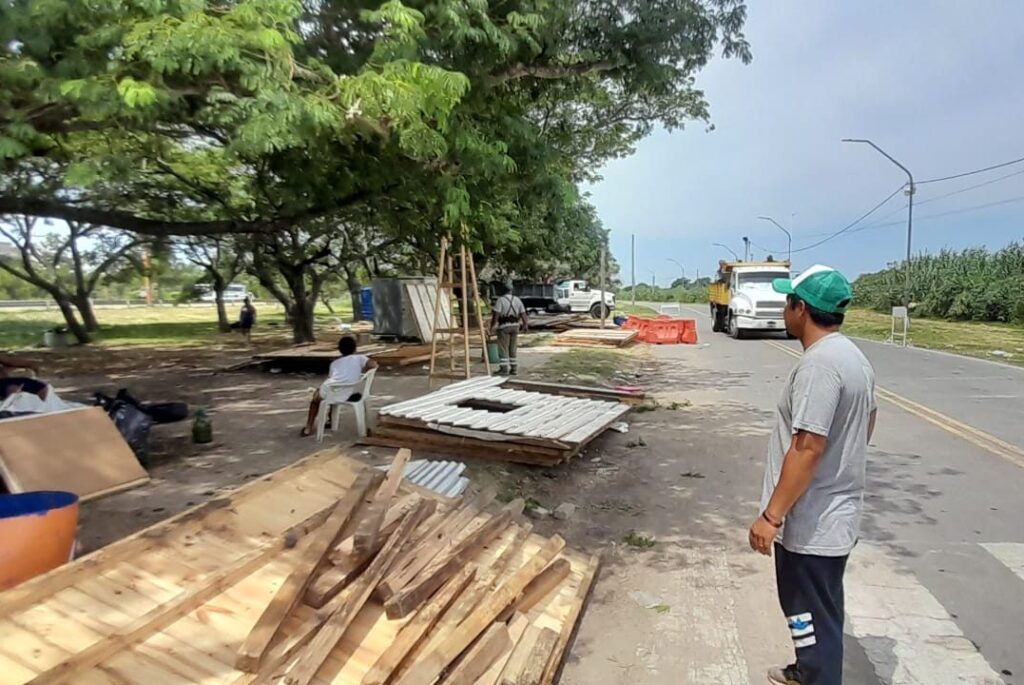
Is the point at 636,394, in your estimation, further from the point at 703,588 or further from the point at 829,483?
the point at 829,483

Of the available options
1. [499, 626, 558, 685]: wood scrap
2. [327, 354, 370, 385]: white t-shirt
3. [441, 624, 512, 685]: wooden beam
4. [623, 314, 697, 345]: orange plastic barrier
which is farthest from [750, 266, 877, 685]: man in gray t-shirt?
[623, 314, 697, 345]: orange plastic barrier

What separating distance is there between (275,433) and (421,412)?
7.56ft

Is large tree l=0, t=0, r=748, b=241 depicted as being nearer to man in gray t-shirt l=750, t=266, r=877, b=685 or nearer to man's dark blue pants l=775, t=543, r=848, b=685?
man in gray t-shirt l=750, t=266, r=877, b=685

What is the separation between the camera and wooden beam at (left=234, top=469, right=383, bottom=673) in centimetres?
268

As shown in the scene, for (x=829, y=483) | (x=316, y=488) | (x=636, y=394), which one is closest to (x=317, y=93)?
(x=316, y=488)

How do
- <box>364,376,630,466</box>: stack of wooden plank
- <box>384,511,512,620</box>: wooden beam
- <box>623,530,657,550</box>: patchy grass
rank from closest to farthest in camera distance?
1. <box>384,511,512,620</box>: wooden beam
2. <box>623,530,657,550</box>: patchy grass
3. <box>364,376,630,466</box>: stack of wooden plank

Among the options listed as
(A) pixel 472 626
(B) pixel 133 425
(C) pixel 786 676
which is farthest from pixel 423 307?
(C) pixel 786 676

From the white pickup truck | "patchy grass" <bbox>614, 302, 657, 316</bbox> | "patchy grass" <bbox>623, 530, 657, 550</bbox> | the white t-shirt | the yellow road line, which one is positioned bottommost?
"patchy grass" <bbox>623, 530, 657, 550</bbox>

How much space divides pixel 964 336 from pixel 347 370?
24.2 meters

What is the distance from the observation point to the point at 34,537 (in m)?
3.53

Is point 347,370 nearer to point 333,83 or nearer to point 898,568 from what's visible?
point 333,83

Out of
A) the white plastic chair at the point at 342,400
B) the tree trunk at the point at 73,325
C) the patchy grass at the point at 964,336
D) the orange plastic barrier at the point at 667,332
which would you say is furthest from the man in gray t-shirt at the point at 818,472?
the tree trunk at the point at 73,325

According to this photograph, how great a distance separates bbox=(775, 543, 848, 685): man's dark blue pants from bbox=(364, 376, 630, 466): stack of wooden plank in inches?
155

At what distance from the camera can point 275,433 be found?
8.62 m
